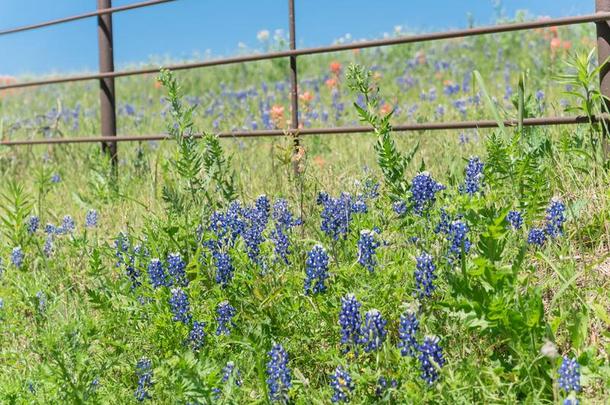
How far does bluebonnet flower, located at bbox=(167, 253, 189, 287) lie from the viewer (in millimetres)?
2516

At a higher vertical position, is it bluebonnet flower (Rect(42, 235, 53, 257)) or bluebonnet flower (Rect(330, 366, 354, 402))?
bluebonnet flower (Rect(42, 235, 53, 257))

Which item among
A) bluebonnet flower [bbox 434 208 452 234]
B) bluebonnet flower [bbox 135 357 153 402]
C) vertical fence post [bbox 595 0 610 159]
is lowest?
bluebonnet flower [bbox 135 357 153 402]

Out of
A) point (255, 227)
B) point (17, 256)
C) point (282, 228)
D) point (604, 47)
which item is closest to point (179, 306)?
point (255, 227)

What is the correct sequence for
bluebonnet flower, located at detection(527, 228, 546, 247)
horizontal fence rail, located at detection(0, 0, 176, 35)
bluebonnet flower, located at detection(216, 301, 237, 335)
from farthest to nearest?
1. horizontal fence rail, located at detection(0, 0, 176, 35)
2. bluebonnet flower, located at detection(527, 228, 546, 247)
3. bluebonnet flower, located at detection(216, 301, 237, 335)

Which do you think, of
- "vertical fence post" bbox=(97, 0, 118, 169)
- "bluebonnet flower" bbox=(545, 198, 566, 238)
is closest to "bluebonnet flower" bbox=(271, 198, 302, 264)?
"bluebonnet flower" bbox=(545, 198, 566, 238)

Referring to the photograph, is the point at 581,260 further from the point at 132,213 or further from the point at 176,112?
the point at 132,213

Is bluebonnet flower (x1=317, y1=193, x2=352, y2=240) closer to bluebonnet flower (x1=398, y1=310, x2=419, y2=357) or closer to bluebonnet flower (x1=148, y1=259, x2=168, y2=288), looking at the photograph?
bluebonnet flower (x1=148, y1=259, x2=168, y2=288)

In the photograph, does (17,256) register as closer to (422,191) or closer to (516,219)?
(422,191)

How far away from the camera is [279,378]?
194 centimetres

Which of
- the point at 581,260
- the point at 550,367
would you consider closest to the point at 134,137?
the point at 581,260

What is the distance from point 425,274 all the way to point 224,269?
704 mm

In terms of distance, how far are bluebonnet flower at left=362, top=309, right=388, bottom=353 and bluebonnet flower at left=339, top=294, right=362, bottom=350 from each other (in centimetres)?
2

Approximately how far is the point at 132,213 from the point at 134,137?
1.21 m

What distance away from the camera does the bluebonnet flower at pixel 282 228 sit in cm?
262
